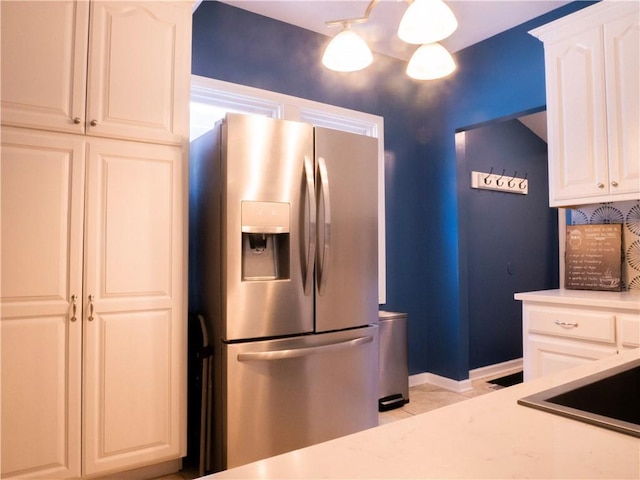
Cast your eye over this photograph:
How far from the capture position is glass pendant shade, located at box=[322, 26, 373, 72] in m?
2.06

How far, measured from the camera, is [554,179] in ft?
8.67

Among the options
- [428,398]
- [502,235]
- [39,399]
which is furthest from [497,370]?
[39,399]


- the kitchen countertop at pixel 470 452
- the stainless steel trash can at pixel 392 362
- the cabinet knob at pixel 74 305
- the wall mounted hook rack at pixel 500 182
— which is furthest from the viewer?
the wall mounted hook rack at pixel 500 182

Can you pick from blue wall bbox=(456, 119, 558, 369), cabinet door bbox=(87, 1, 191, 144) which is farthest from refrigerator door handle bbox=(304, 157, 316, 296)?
blue wall bbox=(456, 119, 558, 369)

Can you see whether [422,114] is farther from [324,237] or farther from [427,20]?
[427,20]

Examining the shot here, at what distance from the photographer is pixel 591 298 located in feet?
7.33

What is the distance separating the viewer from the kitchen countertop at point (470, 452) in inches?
21.6

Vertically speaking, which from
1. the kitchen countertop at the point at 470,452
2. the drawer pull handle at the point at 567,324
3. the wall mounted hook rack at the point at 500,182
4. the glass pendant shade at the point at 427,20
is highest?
the glass pendant shade at the point at 427,20

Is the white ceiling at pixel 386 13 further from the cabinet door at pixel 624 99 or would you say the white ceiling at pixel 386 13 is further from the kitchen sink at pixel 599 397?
the kitchen sink at pixel 599 397

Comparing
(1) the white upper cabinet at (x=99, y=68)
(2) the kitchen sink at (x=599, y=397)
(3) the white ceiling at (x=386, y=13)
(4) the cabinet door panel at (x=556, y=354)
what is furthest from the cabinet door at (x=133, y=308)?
(4) the cabinet door panel at (x=556, y=354)

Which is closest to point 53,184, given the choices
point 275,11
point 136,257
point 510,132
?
point 136,257

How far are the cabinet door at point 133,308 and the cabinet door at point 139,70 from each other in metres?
0.10

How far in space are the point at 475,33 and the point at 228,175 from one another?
2.34m

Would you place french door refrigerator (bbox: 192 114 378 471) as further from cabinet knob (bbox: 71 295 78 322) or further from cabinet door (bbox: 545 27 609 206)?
cabinet door (bbox: 545 27 609 206)
